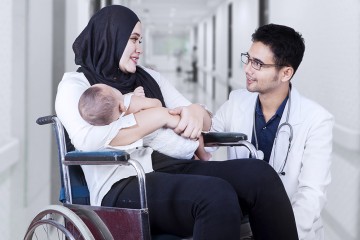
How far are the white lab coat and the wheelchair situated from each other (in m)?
0.18

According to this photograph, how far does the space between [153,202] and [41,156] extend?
159 cm

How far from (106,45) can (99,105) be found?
1.00ft

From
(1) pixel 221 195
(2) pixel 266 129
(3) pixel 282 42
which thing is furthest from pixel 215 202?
(3) pixel 282 42

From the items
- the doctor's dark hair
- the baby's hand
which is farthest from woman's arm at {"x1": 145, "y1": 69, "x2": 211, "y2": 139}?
the doctor's dark hair

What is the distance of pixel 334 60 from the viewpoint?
3.37 meters

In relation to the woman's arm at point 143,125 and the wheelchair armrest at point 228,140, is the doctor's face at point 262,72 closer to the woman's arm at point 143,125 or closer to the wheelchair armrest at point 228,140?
the wheelchair armrest at point 228,140

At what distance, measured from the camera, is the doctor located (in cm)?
186

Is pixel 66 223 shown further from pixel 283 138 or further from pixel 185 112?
pixel 283 138

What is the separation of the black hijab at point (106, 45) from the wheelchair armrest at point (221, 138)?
0.36 metres

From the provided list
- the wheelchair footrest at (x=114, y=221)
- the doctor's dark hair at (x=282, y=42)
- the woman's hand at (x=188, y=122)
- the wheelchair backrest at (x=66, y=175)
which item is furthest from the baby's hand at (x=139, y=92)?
the doctor's dark hair at (x=282, y=42)

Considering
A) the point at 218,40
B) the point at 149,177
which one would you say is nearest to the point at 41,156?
the point at 149,177

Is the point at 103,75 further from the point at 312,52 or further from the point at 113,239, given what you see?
the point at 312,52

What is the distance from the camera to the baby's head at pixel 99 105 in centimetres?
158

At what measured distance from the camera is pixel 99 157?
1481 millimetres
